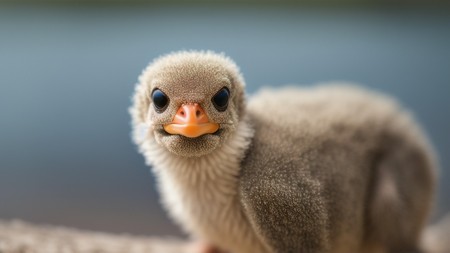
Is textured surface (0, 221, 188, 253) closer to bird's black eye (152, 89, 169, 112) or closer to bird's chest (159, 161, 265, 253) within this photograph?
bird's chest (159, 161, 265, 253)

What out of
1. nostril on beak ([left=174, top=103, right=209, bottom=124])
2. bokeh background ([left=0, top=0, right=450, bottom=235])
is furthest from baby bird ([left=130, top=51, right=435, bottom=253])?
bokeh background ([left=0, top=0, right=450, bottom=235])

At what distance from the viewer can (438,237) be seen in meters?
2.76

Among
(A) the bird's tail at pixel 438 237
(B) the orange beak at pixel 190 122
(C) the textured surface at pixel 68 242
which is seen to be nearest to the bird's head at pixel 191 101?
(B) the orange beak at pixel 190 122

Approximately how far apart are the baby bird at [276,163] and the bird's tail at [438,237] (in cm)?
31

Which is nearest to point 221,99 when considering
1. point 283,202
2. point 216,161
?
point 216,161

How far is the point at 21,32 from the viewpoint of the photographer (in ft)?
9.37

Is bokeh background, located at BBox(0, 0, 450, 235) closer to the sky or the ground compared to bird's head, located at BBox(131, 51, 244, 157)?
closer to the sky

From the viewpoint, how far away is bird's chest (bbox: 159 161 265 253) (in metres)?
1.83

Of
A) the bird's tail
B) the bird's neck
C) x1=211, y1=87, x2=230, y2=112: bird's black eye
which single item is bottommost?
the bird's neck

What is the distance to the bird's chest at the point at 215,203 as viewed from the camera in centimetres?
183

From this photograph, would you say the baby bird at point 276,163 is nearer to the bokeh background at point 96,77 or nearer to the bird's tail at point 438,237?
the bird's tail at point 438,237

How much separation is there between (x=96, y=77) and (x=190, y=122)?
4.50 ft

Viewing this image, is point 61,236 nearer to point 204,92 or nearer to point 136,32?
point 136,32

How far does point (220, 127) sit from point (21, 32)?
1.65m
